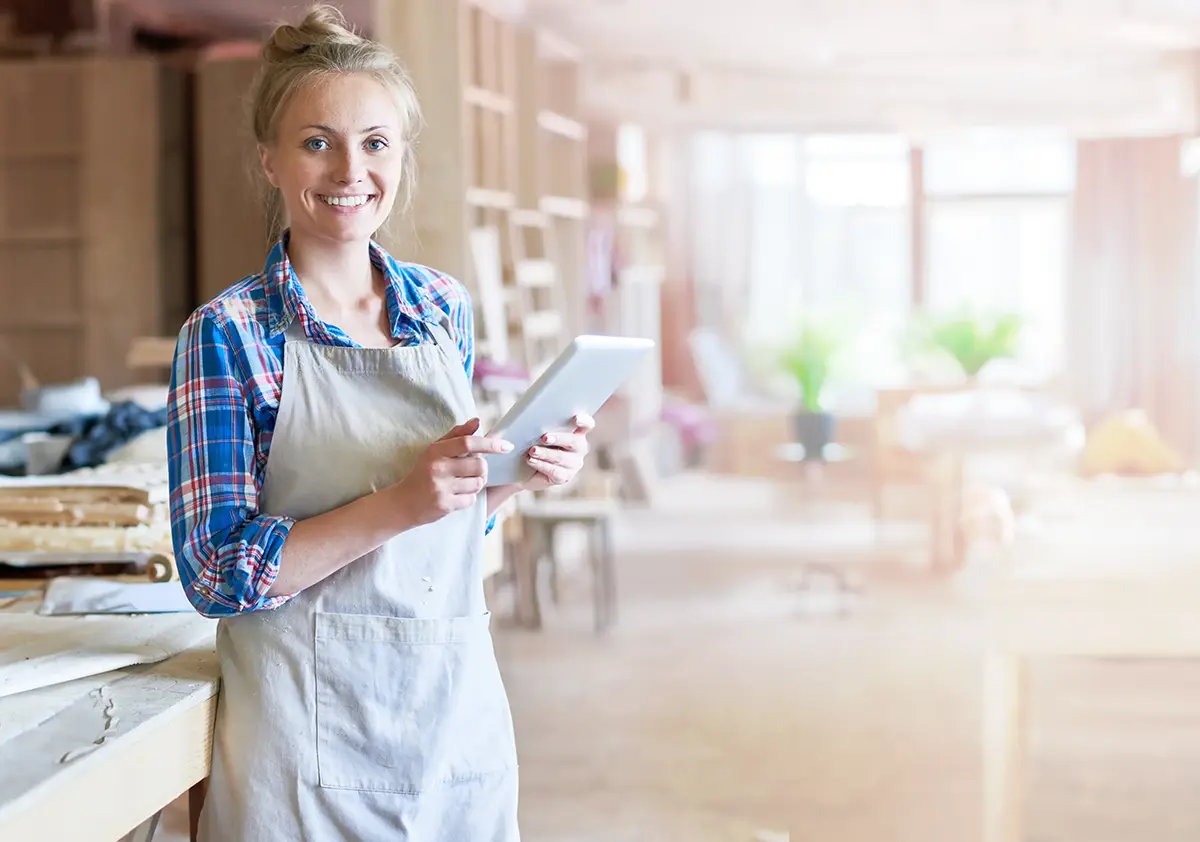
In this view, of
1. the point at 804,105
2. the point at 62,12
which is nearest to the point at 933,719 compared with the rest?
the point at 62,12

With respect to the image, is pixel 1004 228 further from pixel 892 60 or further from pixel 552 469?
pixel 552 469

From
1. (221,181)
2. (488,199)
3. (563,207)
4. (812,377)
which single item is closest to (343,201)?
(488,199)

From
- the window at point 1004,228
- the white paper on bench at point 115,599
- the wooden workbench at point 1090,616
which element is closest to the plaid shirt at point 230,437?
the white paper on bench at point 115,599

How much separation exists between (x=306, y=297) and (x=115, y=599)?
0.55 metres

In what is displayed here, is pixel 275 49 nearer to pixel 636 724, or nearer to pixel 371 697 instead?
pixel 371 697

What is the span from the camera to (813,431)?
9719 mm

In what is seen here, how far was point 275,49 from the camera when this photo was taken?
5.37ft

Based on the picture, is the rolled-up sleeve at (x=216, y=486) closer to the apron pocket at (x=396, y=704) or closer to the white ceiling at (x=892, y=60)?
the apron pocket at (x=396, y=704)

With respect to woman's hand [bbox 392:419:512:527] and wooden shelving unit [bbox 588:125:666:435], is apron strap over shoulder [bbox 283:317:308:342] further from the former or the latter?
wooden shelving unit [bbox 588:125:666:435]

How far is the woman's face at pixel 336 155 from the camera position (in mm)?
1567

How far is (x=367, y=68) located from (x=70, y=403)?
2.41 meters

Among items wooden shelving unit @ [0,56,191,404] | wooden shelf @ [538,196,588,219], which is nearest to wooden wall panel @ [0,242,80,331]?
wooden shelving unit @ [0,56,191,404]

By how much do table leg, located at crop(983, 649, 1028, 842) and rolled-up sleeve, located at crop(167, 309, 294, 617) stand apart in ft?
5.55

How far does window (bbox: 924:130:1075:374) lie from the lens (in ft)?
33.8
